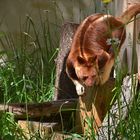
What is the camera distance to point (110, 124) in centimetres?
385

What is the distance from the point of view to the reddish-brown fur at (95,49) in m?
4.07

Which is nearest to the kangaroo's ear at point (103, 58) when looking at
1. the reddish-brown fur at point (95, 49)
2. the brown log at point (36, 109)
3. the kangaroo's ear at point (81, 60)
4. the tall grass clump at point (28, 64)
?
the reddish-brown fur at point (95, 49)

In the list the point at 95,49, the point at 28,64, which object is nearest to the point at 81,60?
the point at 95,49

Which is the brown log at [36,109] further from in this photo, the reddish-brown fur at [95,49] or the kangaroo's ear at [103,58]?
the kangaroo's ear at [103,58]

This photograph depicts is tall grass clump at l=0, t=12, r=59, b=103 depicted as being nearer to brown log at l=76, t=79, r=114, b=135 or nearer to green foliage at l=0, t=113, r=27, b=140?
green foliage at l=0, t=113, r=27, b=140

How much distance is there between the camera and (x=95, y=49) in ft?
13.5

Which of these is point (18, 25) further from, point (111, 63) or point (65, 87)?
point (111, 63)

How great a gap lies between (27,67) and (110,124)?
186 centimetres

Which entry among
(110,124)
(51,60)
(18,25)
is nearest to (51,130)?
(110,124)

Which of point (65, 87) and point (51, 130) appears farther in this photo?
point (65, 87)

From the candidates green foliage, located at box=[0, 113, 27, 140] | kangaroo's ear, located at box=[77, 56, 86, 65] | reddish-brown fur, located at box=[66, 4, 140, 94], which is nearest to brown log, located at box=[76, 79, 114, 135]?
reddish-brown fur, located at box=[66, 4, 140, 94]

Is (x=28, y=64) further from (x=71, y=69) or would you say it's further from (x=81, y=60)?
(x=81, y=60)

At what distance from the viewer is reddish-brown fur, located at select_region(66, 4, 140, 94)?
4074 millimetres

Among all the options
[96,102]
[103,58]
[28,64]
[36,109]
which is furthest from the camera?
[28,64]
